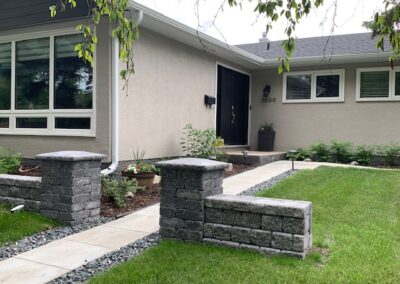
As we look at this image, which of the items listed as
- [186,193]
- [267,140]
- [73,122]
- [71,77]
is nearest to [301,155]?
[267,140]

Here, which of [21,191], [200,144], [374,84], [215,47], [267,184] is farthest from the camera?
[374,84]

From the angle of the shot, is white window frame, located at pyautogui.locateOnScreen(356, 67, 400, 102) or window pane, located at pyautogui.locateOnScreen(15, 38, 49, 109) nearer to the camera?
window pane, located at pyautogui.locateOnScreen(15, 38, 49, 109)

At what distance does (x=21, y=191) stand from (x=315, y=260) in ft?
12.1

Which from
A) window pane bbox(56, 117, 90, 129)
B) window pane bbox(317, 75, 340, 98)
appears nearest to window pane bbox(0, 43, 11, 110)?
window pane bbox(56, 117, 90, 129)

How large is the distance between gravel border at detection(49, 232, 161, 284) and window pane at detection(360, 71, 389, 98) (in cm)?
872

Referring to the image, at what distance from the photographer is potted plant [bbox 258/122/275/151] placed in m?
11.7

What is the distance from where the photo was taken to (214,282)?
9.62ft

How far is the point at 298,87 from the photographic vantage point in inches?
463

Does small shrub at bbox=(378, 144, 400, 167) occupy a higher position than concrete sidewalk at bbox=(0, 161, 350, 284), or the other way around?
small shrub at bbox=(378, 144, 400, 167)

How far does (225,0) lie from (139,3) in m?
4.07

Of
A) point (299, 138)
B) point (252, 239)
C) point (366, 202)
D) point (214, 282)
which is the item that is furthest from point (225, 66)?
point (214, 282)

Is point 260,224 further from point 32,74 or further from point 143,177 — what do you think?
point 32,74

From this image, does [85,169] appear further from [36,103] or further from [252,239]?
[36,103]

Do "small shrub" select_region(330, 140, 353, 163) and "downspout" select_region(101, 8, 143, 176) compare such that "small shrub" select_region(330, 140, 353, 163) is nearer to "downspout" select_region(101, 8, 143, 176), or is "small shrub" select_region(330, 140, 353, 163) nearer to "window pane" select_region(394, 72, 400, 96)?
"window pane" select_region(394, 72, 400, 96)
